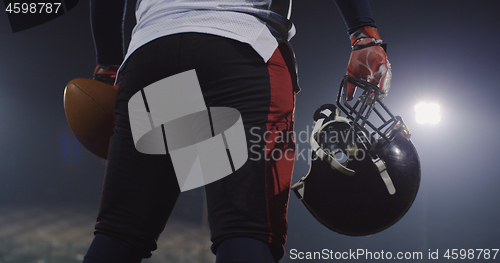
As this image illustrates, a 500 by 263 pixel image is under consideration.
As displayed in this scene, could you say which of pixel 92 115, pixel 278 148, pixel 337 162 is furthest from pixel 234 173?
pixel 92 115

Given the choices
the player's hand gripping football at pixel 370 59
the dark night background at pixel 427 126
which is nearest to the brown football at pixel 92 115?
the player's hand gripping football at pixel 370 59

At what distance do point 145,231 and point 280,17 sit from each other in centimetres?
37

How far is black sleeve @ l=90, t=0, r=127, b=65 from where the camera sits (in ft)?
2.11

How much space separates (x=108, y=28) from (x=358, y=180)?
2.19ft

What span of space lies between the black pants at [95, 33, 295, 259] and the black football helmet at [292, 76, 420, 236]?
275 millimetres

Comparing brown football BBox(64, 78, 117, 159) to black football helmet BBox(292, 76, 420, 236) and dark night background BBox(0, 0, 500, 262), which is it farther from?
dark night background BBox(0, 0, 500, 262)

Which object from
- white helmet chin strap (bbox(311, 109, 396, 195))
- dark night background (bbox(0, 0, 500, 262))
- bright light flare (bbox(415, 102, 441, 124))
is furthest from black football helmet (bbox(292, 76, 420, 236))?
bright light flare (bbox(415, 102, 441, 124))

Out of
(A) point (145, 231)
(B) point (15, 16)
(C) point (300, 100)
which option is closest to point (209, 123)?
(A) point (145, 231)

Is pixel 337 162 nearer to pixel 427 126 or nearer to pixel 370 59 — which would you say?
pixel 370 59

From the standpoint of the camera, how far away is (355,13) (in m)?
0.53

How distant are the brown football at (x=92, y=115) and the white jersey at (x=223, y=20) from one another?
9.6 inches

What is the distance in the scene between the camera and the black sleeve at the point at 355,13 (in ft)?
1.71

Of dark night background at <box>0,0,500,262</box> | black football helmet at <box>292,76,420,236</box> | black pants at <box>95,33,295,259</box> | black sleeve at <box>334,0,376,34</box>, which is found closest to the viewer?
black pants at <box>95,33,295,259</box>

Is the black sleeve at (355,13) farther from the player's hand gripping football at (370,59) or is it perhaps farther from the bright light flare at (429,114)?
the bright light flare at (429,114)
